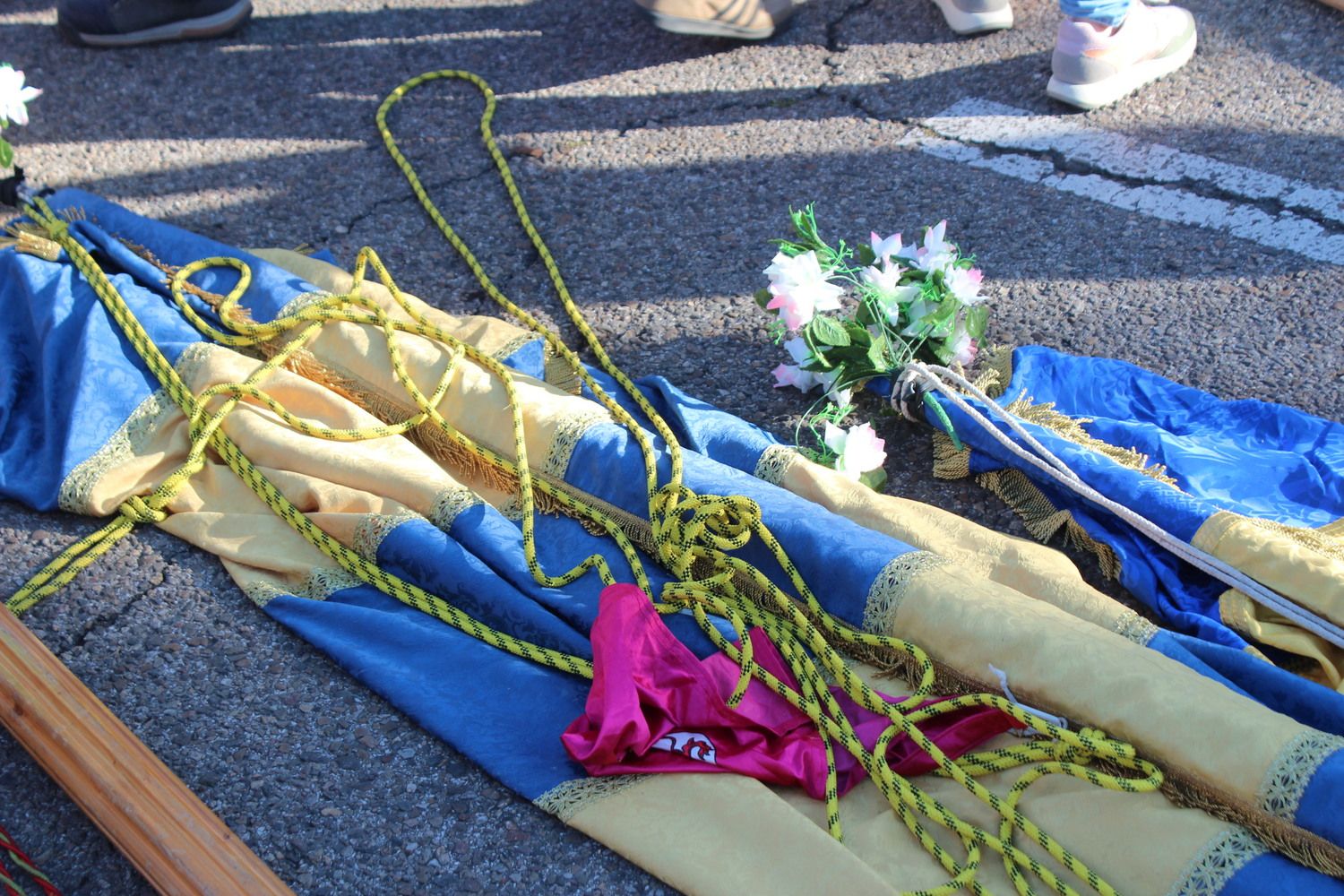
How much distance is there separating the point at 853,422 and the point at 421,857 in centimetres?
122

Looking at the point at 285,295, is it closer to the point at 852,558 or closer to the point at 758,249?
the point at 758,249

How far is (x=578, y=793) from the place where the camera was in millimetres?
1596

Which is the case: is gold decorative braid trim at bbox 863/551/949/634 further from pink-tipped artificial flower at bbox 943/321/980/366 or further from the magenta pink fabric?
pink-tipped artificial flower at bbox 943/321/980/366

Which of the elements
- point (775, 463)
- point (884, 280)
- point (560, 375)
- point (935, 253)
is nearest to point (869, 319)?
point (884, 280)

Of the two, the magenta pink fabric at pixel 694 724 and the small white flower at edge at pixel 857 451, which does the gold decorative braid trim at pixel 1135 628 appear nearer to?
the magenta pink fabric at pixel 694 724

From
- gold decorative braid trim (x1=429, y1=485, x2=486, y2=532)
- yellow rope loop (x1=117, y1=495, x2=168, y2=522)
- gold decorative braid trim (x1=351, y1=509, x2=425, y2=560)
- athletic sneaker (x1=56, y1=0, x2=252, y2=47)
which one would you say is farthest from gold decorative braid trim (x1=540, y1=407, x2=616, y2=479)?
athletic sneaker (x1=56, y1=0, x2=252, y2=47)

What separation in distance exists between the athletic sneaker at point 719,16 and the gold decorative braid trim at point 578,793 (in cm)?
268

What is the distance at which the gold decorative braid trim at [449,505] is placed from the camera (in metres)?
2.00

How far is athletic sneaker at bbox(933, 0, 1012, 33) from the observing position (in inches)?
139

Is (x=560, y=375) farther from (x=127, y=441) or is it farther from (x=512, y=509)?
(x=127, y=441)

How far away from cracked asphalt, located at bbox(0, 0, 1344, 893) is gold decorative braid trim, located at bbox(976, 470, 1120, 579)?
0.04m

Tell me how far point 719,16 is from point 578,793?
2.74m

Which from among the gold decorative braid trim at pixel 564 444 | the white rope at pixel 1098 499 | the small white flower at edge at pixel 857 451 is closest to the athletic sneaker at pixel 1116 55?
the white rope at pixel 1098 499

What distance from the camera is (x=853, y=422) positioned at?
2.35m
